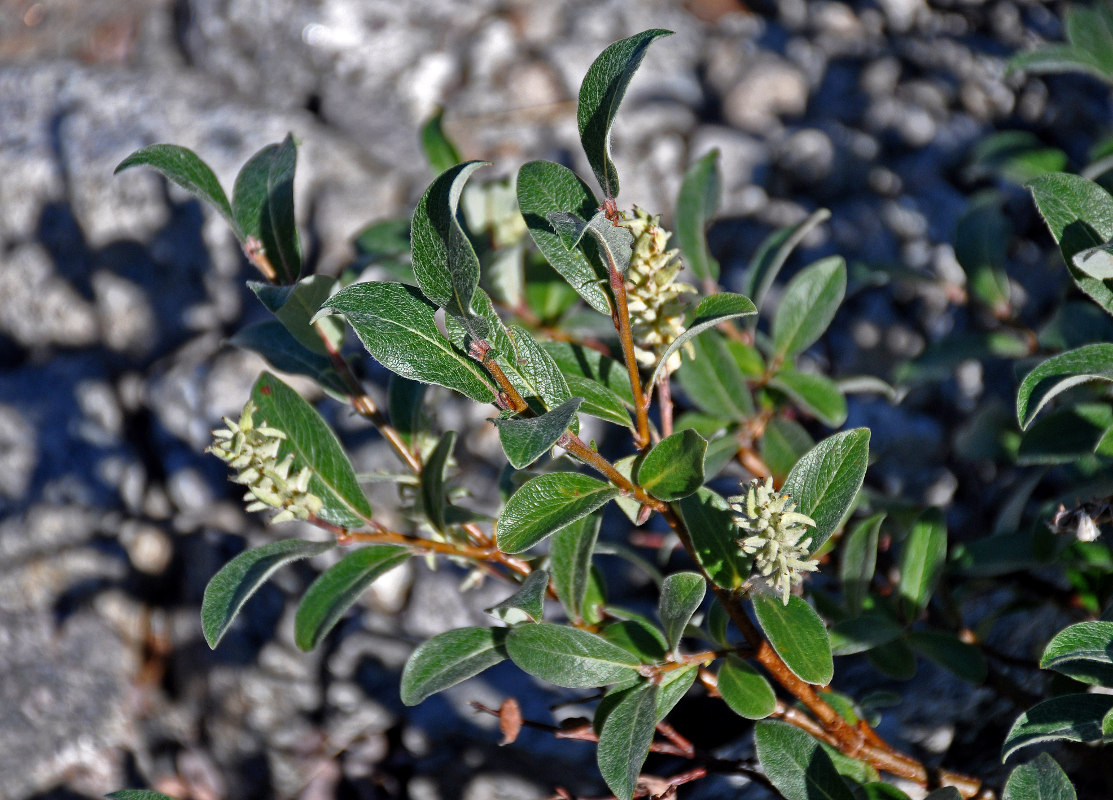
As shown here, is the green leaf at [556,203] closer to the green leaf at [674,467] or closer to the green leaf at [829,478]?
the green leaf at [674,467]

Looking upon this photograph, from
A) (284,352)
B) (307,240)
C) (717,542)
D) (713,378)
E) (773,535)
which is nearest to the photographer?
(773,535)

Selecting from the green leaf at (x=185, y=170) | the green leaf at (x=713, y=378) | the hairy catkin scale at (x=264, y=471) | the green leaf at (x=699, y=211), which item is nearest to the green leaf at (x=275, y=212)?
the green leaf at (x=185, y=170)

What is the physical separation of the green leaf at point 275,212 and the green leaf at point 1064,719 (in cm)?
96

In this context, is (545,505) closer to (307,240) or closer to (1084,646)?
(1084,646)

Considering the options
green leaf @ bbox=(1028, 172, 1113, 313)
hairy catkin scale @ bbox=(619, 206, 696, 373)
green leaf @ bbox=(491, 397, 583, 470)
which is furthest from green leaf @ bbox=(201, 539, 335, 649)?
green leaf @ bbox=(1028, 172, 1113, 313)

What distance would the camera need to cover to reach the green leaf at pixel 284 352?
114 cm

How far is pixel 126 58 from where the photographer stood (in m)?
2.70

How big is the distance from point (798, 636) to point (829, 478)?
17 centimetres

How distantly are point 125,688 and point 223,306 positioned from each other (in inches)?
36.8

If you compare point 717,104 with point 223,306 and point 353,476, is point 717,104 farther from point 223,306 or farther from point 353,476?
point 353,476

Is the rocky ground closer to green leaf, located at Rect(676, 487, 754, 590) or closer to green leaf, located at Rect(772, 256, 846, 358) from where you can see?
green leaf, located at Rect(772, 256, 846, 358)

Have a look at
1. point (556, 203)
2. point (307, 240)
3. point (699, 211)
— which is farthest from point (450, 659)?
point (307, 240)

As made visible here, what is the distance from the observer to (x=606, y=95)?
0.79 meters

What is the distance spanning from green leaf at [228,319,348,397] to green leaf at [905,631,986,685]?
0.83 m
